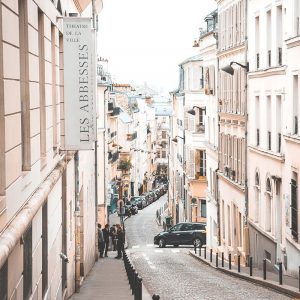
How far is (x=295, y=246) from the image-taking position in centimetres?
2192

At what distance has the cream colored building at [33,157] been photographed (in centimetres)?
842

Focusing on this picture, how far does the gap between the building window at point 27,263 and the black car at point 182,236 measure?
99.6 feet

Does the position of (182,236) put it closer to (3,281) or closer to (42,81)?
(42,81)

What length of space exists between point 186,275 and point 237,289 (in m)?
4.86

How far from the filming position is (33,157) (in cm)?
1127

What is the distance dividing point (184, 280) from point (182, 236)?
17315 mm

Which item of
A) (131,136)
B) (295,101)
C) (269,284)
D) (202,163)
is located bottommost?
(269,284)

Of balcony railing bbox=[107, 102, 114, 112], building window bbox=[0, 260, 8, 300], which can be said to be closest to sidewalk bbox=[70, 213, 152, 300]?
building window bbox=[0, 260, 8, 300]

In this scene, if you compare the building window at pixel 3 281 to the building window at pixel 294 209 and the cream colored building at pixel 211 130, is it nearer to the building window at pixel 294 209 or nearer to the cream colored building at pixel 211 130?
the building window at pixel 294 209

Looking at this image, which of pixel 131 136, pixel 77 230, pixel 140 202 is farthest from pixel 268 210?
pixel 131 136

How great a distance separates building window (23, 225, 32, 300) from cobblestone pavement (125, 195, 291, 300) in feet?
30.3

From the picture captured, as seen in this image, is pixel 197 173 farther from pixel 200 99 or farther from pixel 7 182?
pixel 7 182

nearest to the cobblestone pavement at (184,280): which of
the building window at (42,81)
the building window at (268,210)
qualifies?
the building window at (268,210)

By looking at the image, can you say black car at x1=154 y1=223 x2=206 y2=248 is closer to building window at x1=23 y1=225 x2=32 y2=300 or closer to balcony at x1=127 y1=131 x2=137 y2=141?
building window at x1=23 y1=225 x2=32 y2=300
